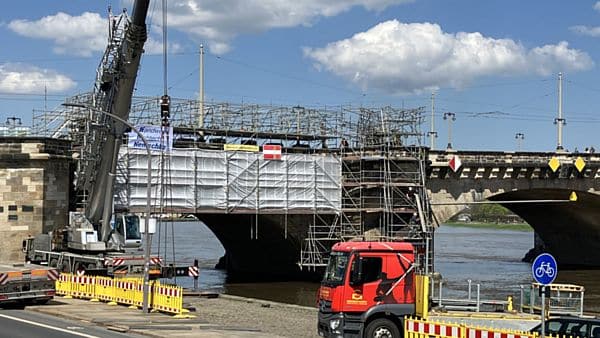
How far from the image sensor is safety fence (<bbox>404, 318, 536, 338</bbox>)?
17.2 metres

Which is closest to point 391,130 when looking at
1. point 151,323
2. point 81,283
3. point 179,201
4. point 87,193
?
point 179,201

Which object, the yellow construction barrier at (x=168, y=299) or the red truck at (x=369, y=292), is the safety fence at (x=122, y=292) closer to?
the yellow construction barrier at (x=168, y=299)

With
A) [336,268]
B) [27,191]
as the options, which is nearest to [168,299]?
[336,268]

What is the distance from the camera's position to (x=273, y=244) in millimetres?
59250

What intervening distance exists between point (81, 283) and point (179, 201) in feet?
50.0

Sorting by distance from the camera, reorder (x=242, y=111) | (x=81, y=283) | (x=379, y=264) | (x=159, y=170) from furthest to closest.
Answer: (x=242, y=111) < (x=159, y=170) < (x=81, y=283) < (x=379, y=264)

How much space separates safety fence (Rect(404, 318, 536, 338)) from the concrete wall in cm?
3034

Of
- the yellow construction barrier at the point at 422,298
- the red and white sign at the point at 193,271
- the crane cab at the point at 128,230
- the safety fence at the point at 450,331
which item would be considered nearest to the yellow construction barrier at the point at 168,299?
the red and white sign at the point at 193,271

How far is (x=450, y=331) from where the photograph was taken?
720 inches

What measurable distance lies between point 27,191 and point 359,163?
65.7 ft

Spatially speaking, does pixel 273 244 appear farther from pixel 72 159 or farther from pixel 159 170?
A: pixel 72 159

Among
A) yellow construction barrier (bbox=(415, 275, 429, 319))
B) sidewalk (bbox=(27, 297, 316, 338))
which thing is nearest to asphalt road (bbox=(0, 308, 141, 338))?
sidewalk (bbox=(27, 297, 316, 338))

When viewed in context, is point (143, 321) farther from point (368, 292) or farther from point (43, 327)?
point (368, 292)

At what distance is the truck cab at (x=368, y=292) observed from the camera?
21203 mm
